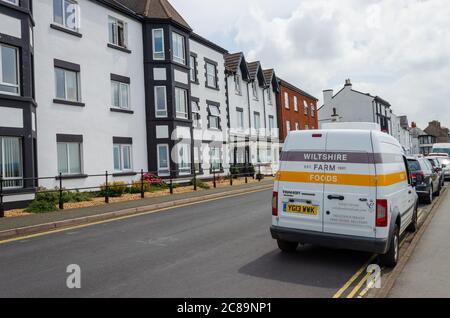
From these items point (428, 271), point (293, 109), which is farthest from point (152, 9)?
point (293, 109)

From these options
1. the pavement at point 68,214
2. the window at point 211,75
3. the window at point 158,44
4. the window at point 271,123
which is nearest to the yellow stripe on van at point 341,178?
the pavement at point 68,214

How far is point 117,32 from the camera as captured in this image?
68.1ft

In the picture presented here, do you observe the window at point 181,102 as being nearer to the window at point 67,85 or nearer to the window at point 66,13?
the window at point 67,85

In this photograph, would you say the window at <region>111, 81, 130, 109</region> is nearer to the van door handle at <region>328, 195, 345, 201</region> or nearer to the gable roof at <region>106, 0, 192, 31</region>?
the gable roof at <region>106, 0, 192, 31</region>

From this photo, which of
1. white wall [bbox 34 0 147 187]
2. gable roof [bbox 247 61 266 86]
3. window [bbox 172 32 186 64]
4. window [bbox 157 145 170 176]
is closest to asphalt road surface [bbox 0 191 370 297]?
white wall [bbox 34 0 147 187]

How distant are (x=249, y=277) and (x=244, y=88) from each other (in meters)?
29.6

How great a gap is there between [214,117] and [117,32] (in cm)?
1055

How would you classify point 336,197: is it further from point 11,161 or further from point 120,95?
point 120,95

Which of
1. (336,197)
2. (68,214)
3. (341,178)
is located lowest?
(68,214)

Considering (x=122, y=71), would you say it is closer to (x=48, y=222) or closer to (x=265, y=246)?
(x=48, y=222)

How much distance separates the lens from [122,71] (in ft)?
68.0

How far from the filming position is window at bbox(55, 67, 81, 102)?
1720cm

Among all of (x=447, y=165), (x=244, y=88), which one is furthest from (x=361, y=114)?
(x=447, y=165)

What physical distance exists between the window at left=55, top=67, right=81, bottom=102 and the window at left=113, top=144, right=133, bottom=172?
3.43m
